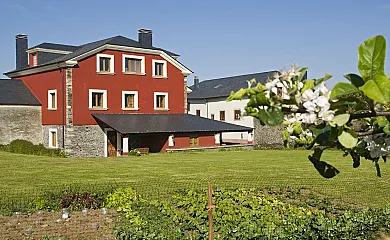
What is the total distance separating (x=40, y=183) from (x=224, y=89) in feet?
107

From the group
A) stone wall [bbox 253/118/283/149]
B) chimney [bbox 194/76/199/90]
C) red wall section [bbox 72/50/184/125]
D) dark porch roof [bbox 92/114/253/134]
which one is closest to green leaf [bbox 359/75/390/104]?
dark porch roof [bbox 92/114/253/134]

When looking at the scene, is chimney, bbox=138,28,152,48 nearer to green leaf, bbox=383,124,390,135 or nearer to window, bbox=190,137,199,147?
window, bbox=190,137,199,147

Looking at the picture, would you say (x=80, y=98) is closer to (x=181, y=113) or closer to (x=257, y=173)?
(x=181, y=113)

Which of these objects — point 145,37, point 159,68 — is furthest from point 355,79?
point 145,37

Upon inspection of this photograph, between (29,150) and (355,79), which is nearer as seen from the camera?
(355,79)

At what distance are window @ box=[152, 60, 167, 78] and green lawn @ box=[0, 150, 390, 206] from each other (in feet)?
35.9

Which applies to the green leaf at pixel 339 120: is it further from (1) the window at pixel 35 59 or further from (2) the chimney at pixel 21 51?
(2) the chimney at pixel 21 51

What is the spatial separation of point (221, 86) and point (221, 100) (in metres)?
3.35

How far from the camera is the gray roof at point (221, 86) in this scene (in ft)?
146

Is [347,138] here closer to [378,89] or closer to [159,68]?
[378,89]

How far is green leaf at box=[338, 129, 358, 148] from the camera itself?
143 cm

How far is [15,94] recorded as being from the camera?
31047 mm

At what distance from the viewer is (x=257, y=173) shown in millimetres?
17500

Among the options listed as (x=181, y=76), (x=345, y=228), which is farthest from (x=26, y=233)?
(x=181, y=76)
